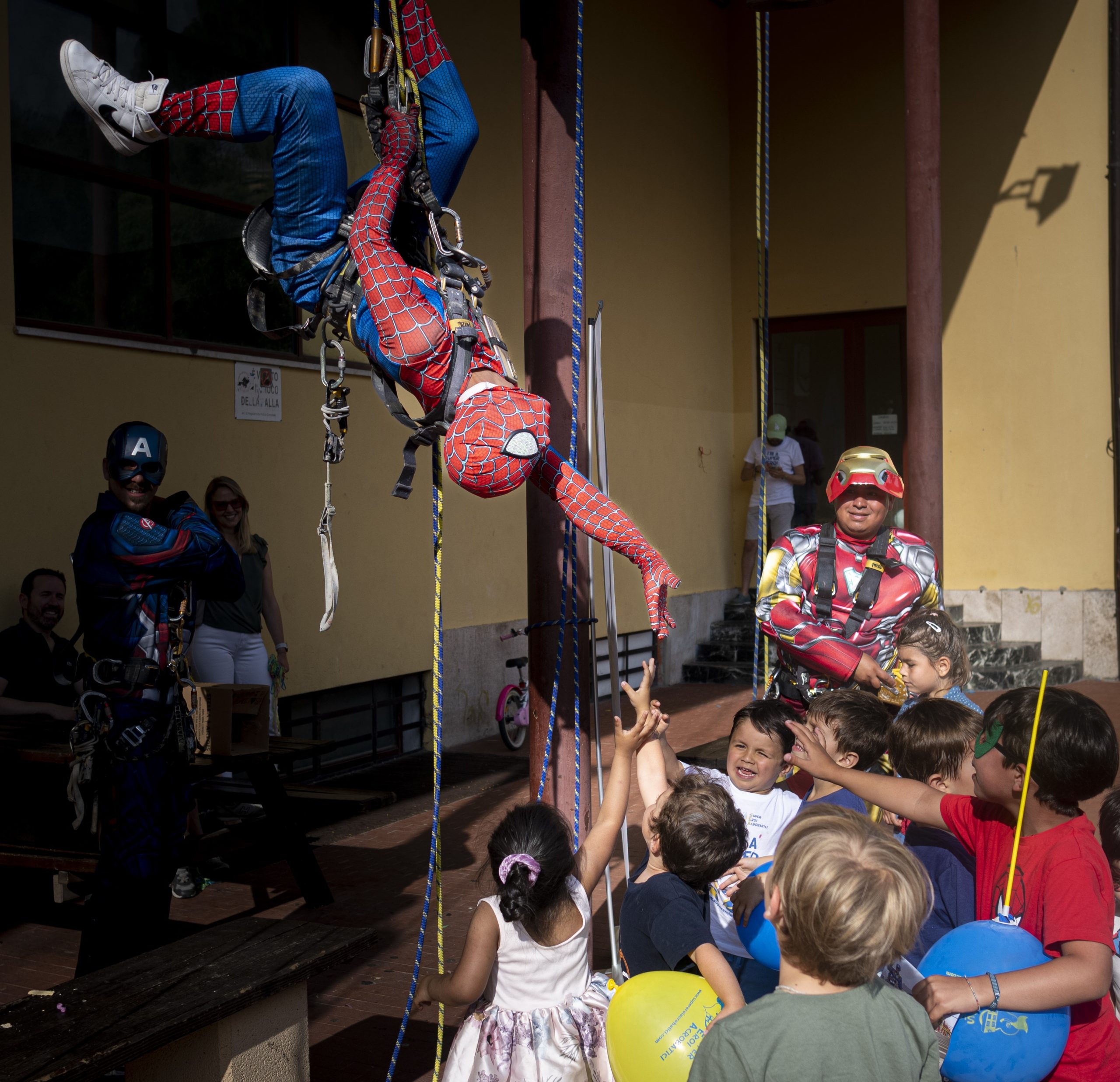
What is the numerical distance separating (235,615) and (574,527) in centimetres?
365

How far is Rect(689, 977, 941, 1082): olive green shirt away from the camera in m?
1.79

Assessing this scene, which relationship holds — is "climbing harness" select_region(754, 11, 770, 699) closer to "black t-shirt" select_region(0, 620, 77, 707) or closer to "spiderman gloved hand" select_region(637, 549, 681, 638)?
"spiderman gloved hand" select_region(637, 549, 681, 638)

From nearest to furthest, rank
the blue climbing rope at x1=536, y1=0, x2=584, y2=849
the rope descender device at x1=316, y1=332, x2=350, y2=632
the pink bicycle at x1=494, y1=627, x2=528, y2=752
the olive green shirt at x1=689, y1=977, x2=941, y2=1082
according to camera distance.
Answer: the olive green shirt at x1=689, y1=977, x2=941, y2=1082
the rope descender device at x1=316, y1=332, x2=350, y2=632
the blue climbing rope at x1=536, y1=0, x2=584, y2=849
the pink bicycle at x1=494, y1=627, x2=528, y2=752

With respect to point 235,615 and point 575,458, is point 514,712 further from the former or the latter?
point 575,458

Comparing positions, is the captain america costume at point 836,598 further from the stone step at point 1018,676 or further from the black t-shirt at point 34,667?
the stone step at point 1018,676

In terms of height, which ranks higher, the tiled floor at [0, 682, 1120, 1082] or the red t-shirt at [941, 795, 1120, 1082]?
the red t-shirt at [941, 795, 1120, 1082]

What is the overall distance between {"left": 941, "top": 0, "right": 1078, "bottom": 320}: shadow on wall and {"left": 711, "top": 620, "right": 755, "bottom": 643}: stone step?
3767 mm

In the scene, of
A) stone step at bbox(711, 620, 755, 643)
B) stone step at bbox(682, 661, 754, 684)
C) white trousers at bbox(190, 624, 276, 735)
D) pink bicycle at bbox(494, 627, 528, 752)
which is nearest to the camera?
white trousers at bbox(190, 624, 276, 735)

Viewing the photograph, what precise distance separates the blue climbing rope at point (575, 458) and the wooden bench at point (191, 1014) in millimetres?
737

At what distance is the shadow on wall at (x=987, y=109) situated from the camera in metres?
11.0

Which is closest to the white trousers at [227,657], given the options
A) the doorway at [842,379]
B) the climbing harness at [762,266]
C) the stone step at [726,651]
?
the climbing harness at [762,266]

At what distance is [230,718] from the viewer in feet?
15.7

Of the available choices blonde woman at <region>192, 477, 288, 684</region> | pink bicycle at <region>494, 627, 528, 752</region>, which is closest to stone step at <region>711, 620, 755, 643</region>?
pink bicycle at <region>494, 627, 528, 752</region>

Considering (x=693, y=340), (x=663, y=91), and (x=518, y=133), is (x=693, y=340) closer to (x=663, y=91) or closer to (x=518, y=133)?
(x=663, y=91)
